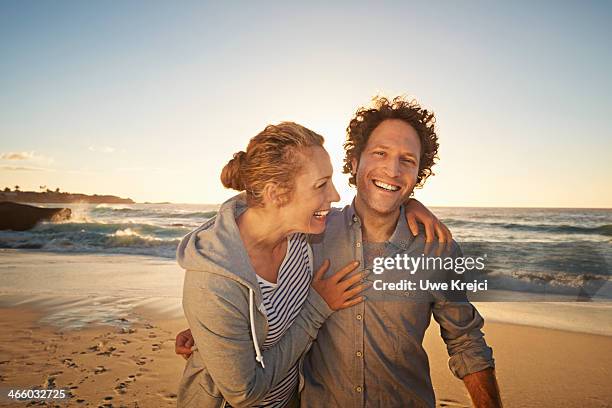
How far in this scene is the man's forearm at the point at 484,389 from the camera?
7.43 feet

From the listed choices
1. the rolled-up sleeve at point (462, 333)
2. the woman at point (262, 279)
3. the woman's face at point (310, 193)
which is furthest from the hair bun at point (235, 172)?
the rolled-up sleeve at point (462, 333)

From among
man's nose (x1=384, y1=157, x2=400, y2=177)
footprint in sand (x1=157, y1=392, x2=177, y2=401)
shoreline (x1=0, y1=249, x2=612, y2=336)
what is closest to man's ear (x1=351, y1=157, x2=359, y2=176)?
man's nose (x1=384, y1=157, x2=400, y2=177)

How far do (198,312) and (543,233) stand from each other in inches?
922

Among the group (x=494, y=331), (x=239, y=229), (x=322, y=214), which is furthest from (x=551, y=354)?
(x=239, y=229)

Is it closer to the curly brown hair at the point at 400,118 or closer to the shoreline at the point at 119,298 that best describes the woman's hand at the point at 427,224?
the curly brown hair at the point at 400,118

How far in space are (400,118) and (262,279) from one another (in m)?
1.56

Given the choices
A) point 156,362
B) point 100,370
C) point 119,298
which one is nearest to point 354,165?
point 156,362

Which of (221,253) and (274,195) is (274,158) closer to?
(274,195)

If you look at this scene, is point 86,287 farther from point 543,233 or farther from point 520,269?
point 543,233

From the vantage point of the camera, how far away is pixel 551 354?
→ 538 cm

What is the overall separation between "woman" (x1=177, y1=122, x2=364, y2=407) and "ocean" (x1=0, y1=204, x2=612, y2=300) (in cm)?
942

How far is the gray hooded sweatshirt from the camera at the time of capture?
1765mm

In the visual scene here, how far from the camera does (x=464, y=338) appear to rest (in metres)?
2.36

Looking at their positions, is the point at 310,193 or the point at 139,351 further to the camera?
the point at 139,351
